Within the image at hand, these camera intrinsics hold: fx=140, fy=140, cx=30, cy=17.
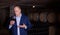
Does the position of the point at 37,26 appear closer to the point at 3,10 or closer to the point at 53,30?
the point at 53,30

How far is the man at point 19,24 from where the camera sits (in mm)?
1394

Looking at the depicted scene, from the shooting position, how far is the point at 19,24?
143cm

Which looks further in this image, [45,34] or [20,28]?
[45,34]

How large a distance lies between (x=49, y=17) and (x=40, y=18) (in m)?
0.11

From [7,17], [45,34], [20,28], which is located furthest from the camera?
[45,34]

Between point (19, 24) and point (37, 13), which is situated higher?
point (37, 13)

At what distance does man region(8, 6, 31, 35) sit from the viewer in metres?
1.39

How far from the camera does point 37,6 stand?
163cm

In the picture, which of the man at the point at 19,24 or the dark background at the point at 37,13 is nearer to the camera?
the man at the point at 19,24

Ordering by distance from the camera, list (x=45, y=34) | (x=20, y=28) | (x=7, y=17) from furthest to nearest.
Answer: (x=45, y=34) < (x=7, y=17) < (x=20, y=28)

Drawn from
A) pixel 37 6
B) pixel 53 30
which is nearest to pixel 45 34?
pixel 53 30

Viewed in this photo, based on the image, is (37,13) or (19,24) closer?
(19,24)

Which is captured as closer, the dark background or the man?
the man

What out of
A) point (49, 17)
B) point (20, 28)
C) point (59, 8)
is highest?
point (59, 8)
